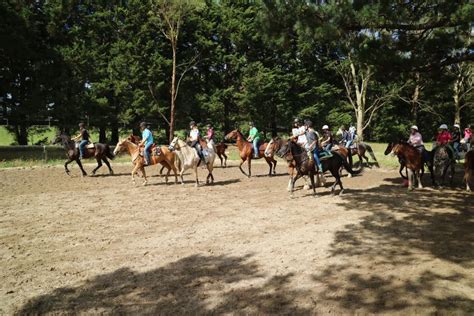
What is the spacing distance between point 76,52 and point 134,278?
1212 inches

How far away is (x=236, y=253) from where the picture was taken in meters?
7.09

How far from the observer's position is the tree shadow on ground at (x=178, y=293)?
16.4ft

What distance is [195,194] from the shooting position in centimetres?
1295

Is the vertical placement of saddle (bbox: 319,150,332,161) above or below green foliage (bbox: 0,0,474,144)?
below

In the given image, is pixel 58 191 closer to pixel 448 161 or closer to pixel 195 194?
pixel 195 194

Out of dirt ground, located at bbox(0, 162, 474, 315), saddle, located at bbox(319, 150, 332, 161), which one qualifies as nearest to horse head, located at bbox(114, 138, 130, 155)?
dirt ground, located at bbox(0, 162, 474, 315)

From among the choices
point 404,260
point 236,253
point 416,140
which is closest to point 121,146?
point 236,253

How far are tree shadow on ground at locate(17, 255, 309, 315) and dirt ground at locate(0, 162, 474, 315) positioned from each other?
0.06 ft

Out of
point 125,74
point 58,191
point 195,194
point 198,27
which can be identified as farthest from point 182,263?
point 198,27

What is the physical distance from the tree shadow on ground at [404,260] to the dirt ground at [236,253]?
0.02m

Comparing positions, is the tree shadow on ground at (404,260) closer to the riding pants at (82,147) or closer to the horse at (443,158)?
the horse at (443,158)

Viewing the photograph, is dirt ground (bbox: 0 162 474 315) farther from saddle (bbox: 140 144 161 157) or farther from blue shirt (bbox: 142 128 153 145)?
blue shirt (bbox: 142 128 153 145)

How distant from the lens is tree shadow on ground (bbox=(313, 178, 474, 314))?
5.05 metres

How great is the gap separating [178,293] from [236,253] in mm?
1853
